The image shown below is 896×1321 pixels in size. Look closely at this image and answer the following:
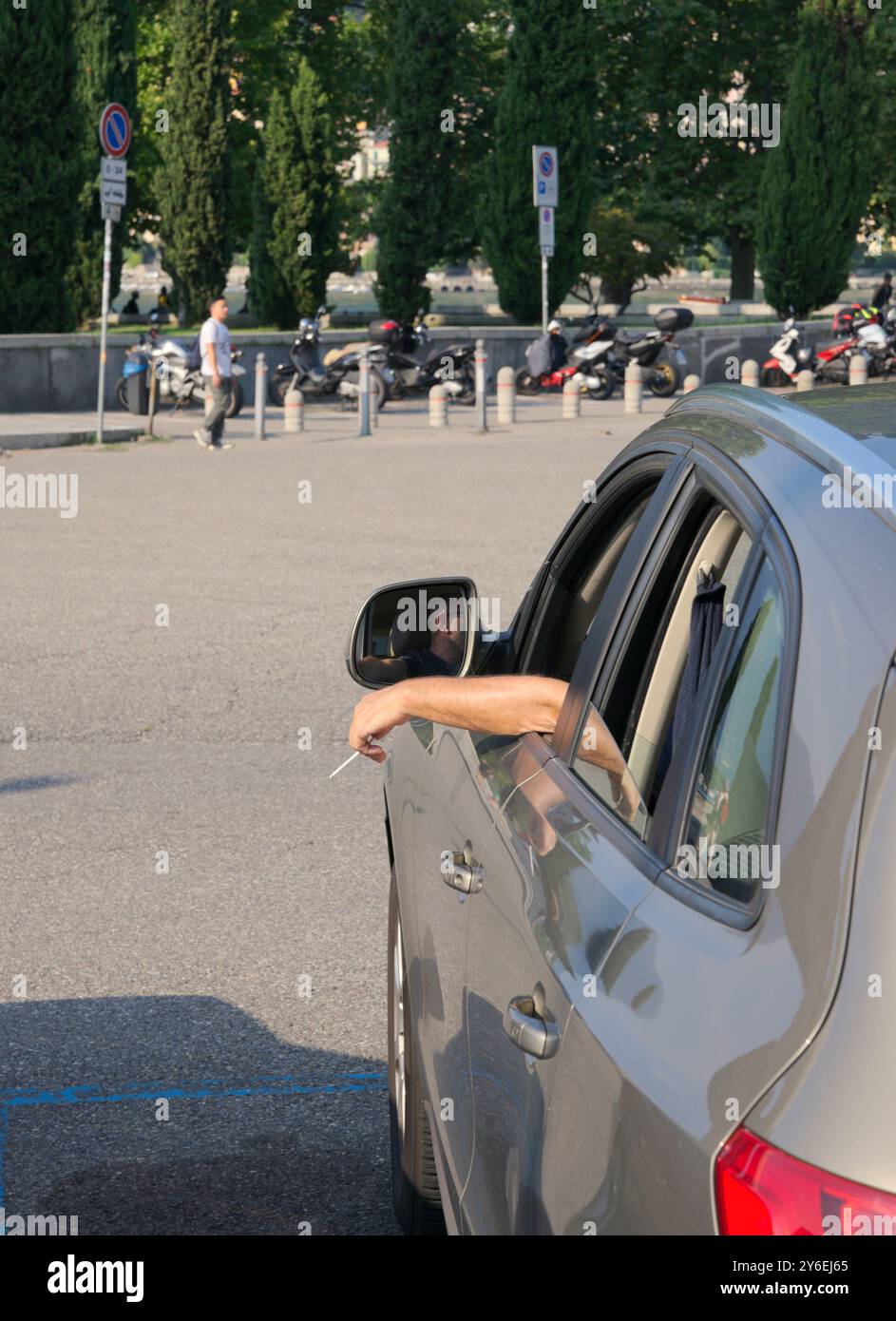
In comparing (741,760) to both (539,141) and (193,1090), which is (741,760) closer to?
(193,1090)

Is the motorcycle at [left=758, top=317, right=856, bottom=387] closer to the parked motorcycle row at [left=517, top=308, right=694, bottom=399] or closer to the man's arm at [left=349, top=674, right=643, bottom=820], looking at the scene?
the parked motorcycle row at [left=517, top=308, right=694, bottom=399]

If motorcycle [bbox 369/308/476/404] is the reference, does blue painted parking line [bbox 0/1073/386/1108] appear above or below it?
below

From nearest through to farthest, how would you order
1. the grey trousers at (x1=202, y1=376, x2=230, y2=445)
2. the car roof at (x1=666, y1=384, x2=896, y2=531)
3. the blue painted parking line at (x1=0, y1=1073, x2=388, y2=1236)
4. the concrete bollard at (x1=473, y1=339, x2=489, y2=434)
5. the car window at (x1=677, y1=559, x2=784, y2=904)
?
the car window at (x1=677, y1=559, x2=784, y2=904)
the car roof at (x1=666, y1=384, x2=896, y2=531)
the blue painted parking line at (x1=0, y1=1073, x2=388, y2=1236)
the grey trousers at (x1=202, y1=376, x2=230, y2=445)
the concrete bollard at (x1=473, y1=339, x2=489, y2=434)

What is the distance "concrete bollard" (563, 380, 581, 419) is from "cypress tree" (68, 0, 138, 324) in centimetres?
1363

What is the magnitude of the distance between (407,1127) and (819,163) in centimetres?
4055

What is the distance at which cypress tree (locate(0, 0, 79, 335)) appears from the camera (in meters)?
30.5

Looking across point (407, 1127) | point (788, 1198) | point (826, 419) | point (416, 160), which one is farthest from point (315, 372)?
point (788, 1198)

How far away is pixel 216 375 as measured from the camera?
75.6 ft

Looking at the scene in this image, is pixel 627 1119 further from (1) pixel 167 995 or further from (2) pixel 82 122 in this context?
(2) pixel 82 122

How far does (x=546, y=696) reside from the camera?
297 cm

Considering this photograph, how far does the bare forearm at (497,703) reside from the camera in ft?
9.75

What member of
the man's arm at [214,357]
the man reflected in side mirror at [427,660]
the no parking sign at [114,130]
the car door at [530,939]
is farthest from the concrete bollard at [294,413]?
the car door at [530,939]

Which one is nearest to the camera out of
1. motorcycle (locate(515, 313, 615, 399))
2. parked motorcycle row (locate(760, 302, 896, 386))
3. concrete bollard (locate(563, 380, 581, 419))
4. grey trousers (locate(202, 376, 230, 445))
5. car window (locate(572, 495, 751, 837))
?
car window (locate(572, 495, 751, 837))

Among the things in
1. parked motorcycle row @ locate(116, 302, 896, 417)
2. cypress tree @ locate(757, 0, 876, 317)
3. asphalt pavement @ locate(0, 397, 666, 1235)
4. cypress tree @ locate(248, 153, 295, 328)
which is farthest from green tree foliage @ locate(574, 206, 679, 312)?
asphalt pavement @ locate(0, 397, 666, 1235)
